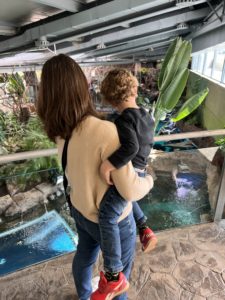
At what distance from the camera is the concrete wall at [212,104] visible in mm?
6180

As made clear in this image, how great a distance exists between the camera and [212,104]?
22.5 ft

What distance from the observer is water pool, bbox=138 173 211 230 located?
80.4 inches

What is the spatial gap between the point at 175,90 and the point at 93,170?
1602mm

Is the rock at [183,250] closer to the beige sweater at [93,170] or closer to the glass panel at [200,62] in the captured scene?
the beige sweater at [93,170]

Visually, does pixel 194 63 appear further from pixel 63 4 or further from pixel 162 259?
pixel 162 259

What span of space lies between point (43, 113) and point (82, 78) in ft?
0.63

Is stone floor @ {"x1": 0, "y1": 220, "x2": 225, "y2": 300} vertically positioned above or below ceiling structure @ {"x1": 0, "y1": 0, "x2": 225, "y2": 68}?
below

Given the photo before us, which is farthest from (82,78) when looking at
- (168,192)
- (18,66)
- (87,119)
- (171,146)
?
(18,66)

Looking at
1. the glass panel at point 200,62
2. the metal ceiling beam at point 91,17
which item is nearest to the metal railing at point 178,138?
the metal ceiling beam at point 91,17

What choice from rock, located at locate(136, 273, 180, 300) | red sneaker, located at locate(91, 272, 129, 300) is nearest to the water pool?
rock, located at locate(136, 273, 180, 300)

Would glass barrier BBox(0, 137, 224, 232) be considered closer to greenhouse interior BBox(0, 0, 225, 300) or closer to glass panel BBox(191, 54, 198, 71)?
greenhouse interior BBox(0, 0, 225, 300)

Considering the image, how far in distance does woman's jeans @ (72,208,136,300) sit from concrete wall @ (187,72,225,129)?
5.23m

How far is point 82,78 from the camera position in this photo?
83 cm

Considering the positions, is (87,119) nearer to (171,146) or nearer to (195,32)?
(171,146)
